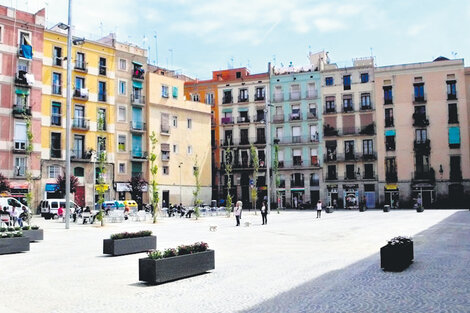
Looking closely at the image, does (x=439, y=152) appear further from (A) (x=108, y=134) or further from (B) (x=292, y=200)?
(A) (x=108, y=134)

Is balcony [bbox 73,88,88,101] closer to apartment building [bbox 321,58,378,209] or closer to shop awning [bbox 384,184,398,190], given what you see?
apartment building [bbox 321,58,378,209]

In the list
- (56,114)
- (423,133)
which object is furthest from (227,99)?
(56,114)

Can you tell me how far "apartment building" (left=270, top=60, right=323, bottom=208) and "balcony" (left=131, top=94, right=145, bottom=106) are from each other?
1813cm

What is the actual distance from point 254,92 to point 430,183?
82.2 ft

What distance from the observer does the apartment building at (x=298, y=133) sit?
61031 millimetres

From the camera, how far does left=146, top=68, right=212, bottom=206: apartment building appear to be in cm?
5425

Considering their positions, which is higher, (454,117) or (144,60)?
(144,60)

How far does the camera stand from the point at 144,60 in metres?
54.3

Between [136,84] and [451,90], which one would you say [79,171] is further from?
[451,90]

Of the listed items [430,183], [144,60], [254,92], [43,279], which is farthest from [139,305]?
[254,92]

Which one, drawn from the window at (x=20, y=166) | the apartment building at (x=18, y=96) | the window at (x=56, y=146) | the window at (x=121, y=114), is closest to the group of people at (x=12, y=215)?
the window at (x=20, y=166)

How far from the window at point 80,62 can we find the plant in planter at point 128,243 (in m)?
37.3

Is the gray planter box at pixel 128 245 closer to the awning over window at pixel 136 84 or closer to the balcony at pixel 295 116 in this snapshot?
the awning over window at pixel 136 84

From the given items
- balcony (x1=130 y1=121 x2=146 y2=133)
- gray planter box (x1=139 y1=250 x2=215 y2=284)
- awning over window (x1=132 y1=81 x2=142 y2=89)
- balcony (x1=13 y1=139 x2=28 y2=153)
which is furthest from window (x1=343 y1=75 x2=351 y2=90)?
gray planter box (x1=139 y1=250 x2=215 y2=284)
